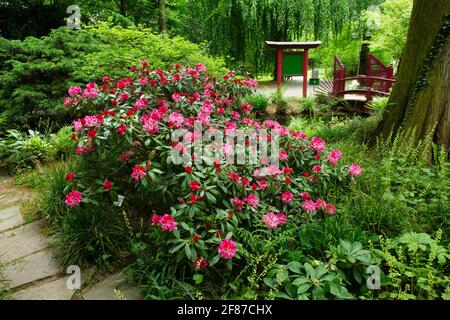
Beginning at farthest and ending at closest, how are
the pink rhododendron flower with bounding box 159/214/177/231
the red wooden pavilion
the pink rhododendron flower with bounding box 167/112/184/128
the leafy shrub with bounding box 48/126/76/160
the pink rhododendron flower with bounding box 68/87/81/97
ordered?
the red wooden pavilion < the leafy shrub with bounding box 48/126/76/160 < the pink rhododendron flower with bounding box 68/87/81/97 < the pink rhododendron flower with bounding box 167/112/184/128 < the pink rhododendron flower with bounding box 159/214/177/231

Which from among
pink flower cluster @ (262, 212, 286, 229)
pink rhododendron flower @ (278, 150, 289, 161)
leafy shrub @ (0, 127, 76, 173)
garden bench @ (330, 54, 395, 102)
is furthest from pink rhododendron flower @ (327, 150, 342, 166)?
garden bench @ (330, 54, 395, 102)

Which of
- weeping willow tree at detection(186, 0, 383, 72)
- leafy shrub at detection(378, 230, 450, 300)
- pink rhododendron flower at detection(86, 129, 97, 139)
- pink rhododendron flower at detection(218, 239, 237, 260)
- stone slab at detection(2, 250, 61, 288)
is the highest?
weeping willow tree at detection(186, 0, 383, 72)

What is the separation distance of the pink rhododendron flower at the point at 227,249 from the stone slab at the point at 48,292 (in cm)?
94

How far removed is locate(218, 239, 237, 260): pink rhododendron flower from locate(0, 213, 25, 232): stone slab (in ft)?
6.31

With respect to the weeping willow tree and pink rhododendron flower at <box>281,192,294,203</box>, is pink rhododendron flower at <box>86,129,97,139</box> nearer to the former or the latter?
pink rhododendron flower at <box>281,192,294,203</box>

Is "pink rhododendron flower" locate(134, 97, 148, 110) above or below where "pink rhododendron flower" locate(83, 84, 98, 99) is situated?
below

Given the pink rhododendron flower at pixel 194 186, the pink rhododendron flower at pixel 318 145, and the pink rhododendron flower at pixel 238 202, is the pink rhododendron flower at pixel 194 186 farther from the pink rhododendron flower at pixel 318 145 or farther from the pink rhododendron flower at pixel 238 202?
the pink rhododendron flower at pixel 318 145

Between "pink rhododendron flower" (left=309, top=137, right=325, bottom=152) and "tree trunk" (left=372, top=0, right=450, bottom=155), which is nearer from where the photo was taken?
"pink rhododendron flower" (left=309, top=137, right=325, bottom=152)

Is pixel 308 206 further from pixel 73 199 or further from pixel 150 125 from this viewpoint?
pixel 73 199

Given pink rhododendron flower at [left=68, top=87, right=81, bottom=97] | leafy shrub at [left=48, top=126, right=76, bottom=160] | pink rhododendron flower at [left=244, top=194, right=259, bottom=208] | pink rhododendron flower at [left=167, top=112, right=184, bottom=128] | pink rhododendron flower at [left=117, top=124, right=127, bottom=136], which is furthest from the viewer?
leafy shrub at [left=48, top=126, right=76, bottom=160]

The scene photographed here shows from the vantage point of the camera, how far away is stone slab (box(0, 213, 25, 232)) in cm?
286

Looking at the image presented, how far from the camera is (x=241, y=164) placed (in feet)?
7.82
